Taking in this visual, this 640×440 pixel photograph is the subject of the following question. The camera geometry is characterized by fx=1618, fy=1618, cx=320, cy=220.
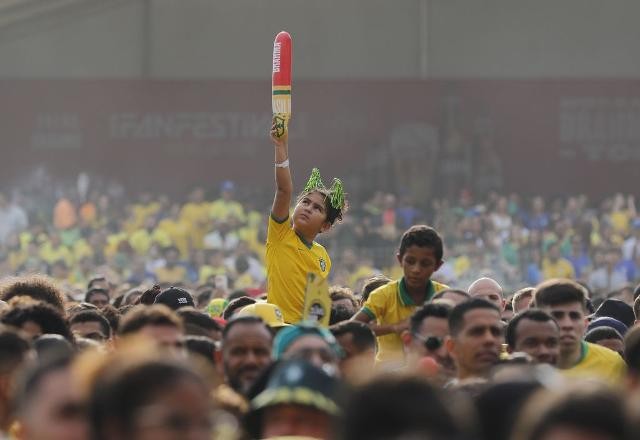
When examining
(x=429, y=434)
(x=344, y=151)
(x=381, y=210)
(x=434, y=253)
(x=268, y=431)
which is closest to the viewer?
(x=429, y=434)

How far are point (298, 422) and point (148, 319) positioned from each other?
2008mm

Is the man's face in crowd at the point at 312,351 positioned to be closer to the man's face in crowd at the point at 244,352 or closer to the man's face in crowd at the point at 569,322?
the man's face in crowd at the point at 244,352

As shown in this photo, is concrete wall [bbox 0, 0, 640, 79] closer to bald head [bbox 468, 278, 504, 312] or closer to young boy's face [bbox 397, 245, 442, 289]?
bald head [bbox 468, 278, 504, 312]

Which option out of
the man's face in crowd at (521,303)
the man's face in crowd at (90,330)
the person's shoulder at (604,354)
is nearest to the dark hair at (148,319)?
the man's face in crowd at (90,330)

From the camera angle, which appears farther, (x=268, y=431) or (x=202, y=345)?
(x=202, y=345)

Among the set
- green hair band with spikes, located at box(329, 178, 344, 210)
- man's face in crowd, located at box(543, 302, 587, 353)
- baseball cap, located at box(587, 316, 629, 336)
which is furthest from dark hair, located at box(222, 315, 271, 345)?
baseball cap, located at box(587, 316, 629, 336)

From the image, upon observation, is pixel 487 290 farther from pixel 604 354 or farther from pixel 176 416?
pixel 176 416

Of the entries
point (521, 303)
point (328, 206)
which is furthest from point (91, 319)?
point (521, 303)

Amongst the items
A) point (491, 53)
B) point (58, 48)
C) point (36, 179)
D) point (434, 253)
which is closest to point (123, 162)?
point (36, 179)

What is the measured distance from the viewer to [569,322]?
869 cm

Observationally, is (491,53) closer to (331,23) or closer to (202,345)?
(331,23)

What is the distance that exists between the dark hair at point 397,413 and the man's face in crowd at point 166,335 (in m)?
2.71

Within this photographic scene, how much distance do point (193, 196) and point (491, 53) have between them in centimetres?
743

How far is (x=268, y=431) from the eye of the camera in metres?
5.16
